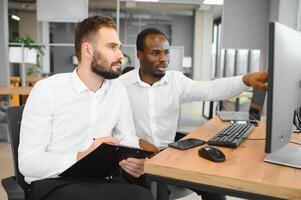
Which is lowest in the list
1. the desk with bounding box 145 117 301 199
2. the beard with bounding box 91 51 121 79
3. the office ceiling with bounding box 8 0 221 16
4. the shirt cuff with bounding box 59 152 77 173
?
the shirt cuff with bounding box 59 152 77 173

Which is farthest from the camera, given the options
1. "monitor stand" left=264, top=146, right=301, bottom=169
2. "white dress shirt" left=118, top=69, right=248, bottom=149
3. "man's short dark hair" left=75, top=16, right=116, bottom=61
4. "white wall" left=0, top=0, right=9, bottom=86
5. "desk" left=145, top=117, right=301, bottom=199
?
"white wall" left=0, top=0, right=9, bottom=86

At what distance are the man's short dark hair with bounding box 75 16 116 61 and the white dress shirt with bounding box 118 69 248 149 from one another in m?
0.50

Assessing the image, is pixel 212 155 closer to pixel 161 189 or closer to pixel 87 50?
pixel 161 189

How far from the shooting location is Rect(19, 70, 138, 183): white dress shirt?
4.12 ft

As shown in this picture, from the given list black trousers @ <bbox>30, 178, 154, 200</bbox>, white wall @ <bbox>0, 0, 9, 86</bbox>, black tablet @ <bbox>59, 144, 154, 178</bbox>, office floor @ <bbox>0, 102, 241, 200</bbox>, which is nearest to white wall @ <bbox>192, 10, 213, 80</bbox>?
office floor @ <bbox>0, 102, 241, 200</bbox>

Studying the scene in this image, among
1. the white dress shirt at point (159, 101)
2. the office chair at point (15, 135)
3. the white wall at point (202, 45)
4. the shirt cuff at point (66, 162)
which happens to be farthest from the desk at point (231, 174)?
the white wall at point (202, 45)

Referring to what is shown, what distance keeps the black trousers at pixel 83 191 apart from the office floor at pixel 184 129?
1103 millimetres

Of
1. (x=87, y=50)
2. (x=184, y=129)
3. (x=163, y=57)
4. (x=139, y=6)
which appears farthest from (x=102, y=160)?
(x=139, y=6)

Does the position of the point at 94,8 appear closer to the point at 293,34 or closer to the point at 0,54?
the point at 0,54

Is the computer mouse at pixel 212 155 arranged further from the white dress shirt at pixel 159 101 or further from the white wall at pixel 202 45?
the white wall at pixel 202 45

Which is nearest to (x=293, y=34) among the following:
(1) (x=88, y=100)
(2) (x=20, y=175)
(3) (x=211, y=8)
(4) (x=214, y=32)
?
(1) (x=88, y=100)

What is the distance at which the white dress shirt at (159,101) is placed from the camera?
1900mm

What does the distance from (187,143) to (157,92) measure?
2.35 ft

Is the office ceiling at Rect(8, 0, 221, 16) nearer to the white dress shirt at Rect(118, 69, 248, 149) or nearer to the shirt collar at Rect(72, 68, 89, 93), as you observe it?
the white dress shirt at Rect(118, 69, 248, 149)
